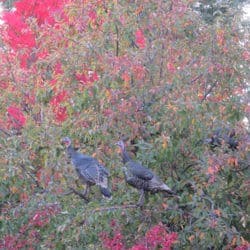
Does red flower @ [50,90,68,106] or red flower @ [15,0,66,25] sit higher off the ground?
red flower @ [50,90,68,106]

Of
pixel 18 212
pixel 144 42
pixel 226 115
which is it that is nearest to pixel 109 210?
pixel 18 212

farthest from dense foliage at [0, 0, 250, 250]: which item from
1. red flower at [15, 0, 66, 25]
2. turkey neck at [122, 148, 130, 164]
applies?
red flower at [15, 0, 66, 25]

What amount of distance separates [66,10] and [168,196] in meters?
2.81

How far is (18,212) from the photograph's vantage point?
5551 mm

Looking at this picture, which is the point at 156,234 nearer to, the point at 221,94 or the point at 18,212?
the point at 18,212

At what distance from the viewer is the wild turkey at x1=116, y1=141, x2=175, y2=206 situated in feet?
16.6

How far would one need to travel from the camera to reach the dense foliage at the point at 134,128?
5125 millimetres

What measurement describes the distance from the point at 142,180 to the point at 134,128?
2.68 feet

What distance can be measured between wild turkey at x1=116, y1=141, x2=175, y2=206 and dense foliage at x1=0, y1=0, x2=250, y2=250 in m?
0.16

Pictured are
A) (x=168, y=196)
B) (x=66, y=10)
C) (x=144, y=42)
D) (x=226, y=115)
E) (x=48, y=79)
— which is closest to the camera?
(x=168, y=196)

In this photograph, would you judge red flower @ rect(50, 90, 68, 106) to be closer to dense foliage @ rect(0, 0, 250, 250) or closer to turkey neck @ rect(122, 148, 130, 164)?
dense foliage @ rect(0, 0, 250, 250)

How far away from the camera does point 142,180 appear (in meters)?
5.11

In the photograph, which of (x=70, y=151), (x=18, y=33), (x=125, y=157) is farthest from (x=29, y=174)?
(x=18, y=33)

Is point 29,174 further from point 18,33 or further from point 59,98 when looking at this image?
point 18,33
